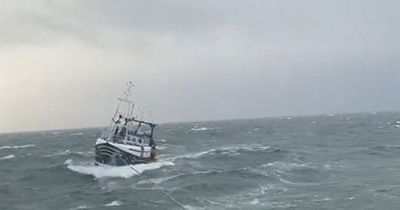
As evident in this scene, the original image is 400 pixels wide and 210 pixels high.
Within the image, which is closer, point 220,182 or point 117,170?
point 220,182

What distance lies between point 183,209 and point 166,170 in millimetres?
20531

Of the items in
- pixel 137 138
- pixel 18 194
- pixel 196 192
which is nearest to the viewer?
pixel 196 192

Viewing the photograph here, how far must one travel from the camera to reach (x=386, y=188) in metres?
40.9

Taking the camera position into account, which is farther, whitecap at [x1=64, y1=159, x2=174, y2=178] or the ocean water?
whitecap at [x1=64, y1=159, x2=174, y2=178]

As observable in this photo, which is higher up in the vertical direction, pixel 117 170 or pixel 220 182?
pixel 117 170

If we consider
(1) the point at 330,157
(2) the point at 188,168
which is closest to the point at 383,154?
(1) the point at 330,157

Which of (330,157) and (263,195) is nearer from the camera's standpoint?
(263,195)

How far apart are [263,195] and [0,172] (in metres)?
40.9

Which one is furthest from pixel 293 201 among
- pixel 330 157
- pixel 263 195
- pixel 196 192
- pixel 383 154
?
pixel 383 154

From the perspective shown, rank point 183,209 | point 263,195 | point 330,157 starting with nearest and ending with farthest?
1. point 183,209
2. point 263,195
3. point 330,157

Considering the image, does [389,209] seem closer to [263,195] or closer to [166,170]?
[263,195]

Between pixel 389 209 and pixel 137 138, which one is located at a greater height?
pixel 137 138

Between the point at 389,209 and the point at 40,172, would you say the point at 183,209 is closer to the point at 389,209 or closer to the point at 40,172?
the point at 389,209

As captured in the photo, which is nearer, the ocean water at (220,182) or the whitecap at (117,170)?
the ocean water at (220,182)
